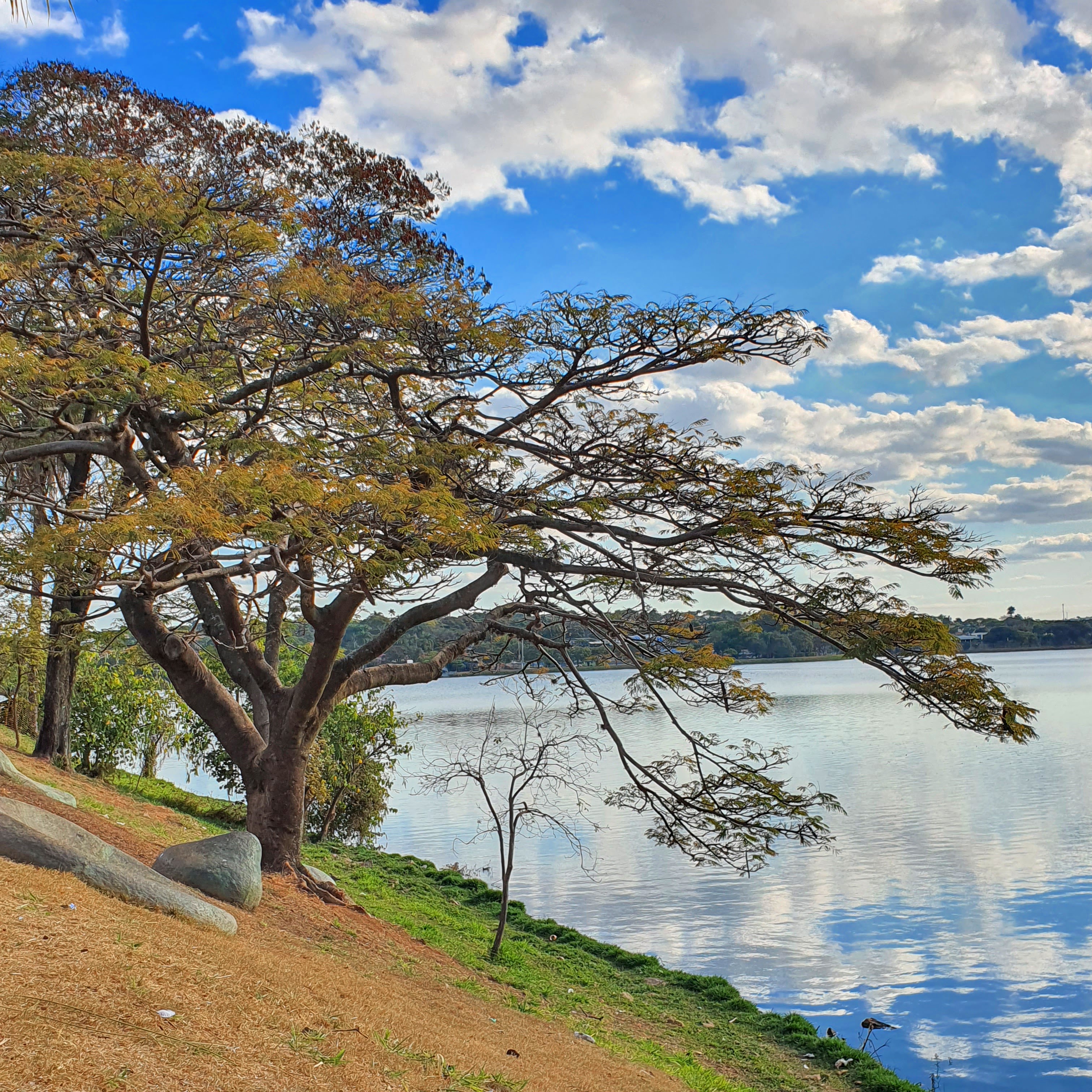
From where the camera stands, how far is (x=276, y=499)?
334 inches

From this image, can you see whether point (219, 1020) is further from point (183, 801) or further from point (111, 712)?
point (111, 712)

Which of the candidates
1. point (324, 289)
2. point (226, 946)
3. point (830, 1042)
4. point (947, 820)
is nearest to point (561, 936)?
point (830, 1042)

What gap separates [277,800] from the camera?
12234 millimetres

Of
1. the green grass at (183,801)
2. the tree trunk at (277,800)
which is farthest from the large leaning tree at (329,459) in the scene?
the green grass at (183,801)

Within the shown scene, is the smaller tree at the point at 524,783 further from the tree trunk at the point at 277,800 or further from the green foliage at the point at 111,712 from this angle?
the green foliage at the point at 111,712

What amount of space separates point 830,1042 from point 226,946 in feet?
26.5

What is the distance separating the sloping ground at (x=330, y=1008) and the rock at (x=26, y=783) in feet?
1.34

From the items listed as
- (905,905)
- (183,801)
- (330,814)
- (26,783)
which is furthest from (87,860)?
(330,814)

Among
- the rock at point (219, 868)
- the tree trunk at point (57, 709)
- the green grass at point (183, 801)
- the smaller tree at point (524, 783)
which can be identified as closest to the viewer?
the rock at point (219, 868)

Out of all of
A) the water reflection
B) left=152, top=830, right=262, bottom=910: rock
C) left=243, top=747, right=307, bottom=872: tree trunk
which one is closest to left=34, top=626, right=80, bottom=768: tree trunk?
left=243, top=747, right=307, bottom=872: tree trunk

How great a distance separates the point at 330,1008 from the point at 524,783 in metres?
8.95

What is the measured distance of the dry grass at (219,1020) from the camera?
4.12 metres

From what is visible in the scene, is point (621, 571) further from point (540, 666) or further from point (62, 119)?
point (62, 119)

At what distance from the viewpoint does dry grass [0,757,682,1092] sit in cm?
412
